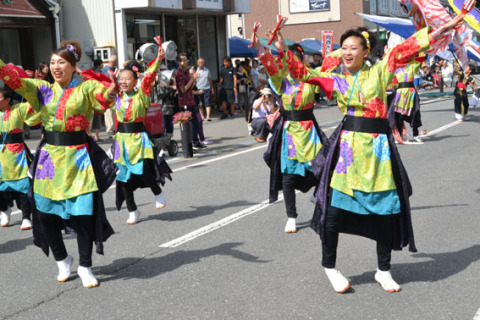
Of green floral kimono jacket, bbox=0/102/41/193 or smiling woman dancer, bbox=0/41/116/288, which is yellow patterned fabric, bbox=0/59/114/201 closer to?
smiling woman dancer, bbox=0/41/116/288

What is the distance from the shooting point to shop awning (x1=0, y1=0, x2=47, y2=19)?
16.1 m

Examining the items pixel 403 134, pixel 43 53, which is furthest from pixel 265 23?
pixel 403 134

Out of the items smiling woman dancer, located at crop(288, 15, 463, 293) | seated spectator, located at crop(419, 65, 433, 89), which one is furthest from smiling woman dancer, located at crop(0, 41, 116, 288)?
seated spectator, located at crop(419, 65, 433, 89)

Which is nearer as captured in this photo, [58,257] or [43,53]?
[58,257]

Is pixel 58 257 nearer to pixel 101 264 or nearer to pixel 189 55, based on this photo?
pixel 101 264

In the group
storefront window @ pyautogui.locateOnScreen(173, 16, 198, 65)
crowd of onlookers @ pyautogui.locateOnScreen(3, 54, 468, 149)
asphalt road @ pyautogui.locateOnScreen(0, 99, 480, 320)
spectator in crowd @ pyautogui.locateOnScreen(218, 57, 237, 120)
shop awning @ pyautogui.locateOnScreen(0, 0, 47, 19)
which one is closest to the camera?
asphalt road @ pyautogui.locateOnScreen(0, 99, 480, 320)

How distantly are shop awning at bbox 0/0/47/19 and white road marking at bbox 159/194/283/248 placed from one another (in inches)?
421

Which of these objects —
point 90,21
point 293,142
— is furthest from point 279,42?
point 90,21

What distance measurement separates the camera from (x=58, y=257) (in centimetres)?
520

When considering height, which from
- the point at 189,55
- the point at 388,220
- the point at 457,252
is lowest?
the point at 457,252

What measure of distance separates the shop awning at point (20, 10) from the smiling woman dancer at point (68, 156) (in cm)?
1209

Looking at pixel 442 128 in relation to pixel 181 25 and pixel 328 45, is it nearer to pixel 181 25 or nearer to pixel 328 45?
pixel 328 45

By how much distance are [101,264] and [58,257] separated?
23.1 inches

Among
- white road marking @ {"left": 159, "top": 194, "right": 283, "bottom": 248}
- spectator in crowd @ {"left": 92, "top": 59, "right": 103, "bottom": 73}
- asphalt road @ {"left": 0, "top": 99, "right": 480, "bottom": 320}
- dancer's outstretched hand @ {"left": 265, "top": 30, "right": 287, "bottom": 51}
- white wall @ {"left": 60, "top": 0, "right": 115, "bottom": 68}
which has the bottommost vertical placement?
asphalt road @ {"left": 0, "top": 99, "right": 480, "bottom": 320}
